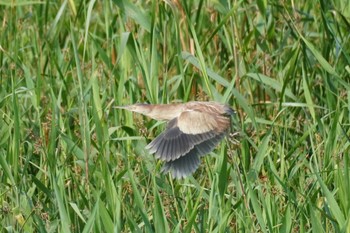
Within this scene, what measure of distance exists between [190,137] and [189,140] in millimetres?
22

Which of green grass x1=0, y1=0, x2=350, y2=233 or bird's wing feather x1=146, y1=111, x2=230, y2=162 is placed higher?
bird's wing feather x1=146, y1=111, x2=230, y2=162

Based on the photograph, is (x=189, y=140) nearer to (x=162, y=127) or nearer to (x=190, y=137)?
(x=190, y=137)

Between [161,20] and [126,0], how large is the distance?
0.38 m

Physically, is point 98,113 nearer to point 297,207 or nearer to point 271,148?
point 271,148

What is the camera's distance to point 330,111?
3977 millimetres

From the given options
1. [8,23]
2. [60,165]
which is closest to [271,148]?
[60,165]

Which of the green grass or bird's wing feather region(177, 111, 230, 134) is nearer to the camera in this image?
the green grass

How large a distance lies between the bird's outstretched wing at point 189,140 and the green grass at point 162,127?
0.29ft

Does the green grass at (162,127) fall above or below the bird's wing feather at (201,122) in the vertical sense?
below

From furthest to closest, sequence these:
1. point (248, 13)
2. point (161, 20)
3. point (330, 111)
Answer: point (248, 13), point (161, 20), point (330, 111)

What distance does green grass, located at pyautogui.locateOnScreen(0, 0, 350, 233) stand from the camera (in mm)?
3289

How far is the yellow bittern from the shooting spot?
3.35 metres

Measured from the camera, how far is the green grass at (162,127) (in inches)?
129

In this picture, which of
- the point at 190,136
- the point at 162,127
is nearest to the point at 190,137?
the point at 190,136
